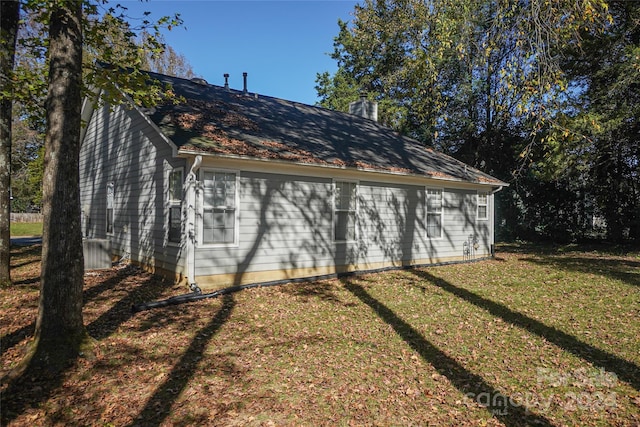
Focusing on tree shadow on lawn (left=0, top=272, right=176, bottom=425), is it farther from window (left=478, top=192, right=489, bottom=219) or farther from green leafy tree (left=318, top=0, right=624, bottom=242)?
window (left=478, top=192, right=489, bottom=219)

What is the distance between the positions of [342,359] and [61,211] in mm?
3912

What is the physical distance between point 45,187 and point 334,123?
10.5 m

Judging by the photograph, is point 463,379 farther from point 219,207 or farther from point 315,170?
point 315,170

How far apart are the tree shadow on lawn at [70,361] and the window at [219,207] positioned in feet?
5.18

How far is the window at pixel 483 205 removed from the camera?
14.4 meters

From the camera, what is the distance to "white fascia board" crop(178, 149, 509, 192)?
26.4ft

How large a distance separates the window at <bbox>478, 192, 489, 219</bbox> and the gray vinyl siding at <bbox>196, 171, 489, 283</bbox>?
1.24 meters

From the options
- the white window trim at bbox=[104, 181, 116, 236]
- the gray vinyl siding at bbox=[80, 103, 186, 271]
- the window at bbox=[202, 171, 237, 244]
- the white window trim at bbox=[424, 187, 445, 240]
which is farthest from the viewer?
the white window trim at bbox=[424, 187, 445, 240]

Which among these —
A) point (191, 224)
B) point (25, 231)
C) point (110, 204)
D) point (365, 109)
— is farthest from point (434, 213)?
point (25, 231)

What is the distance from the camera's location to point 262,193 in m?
8.91

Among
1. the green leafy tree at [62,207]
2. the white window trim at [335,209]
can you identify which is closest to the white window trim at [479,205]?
the white window trim at [335,209]

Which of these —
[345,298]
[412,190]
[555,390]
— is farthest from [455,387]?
[412,190]

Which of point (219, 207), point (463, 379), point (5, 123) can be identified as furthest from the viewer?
point (219, 207)

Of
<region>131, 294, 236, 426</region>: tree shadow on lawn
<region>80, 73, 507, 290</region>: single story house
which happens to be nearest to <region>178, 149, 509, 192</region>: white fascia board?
<region>80, 73, 507, 290</region>: single story house
